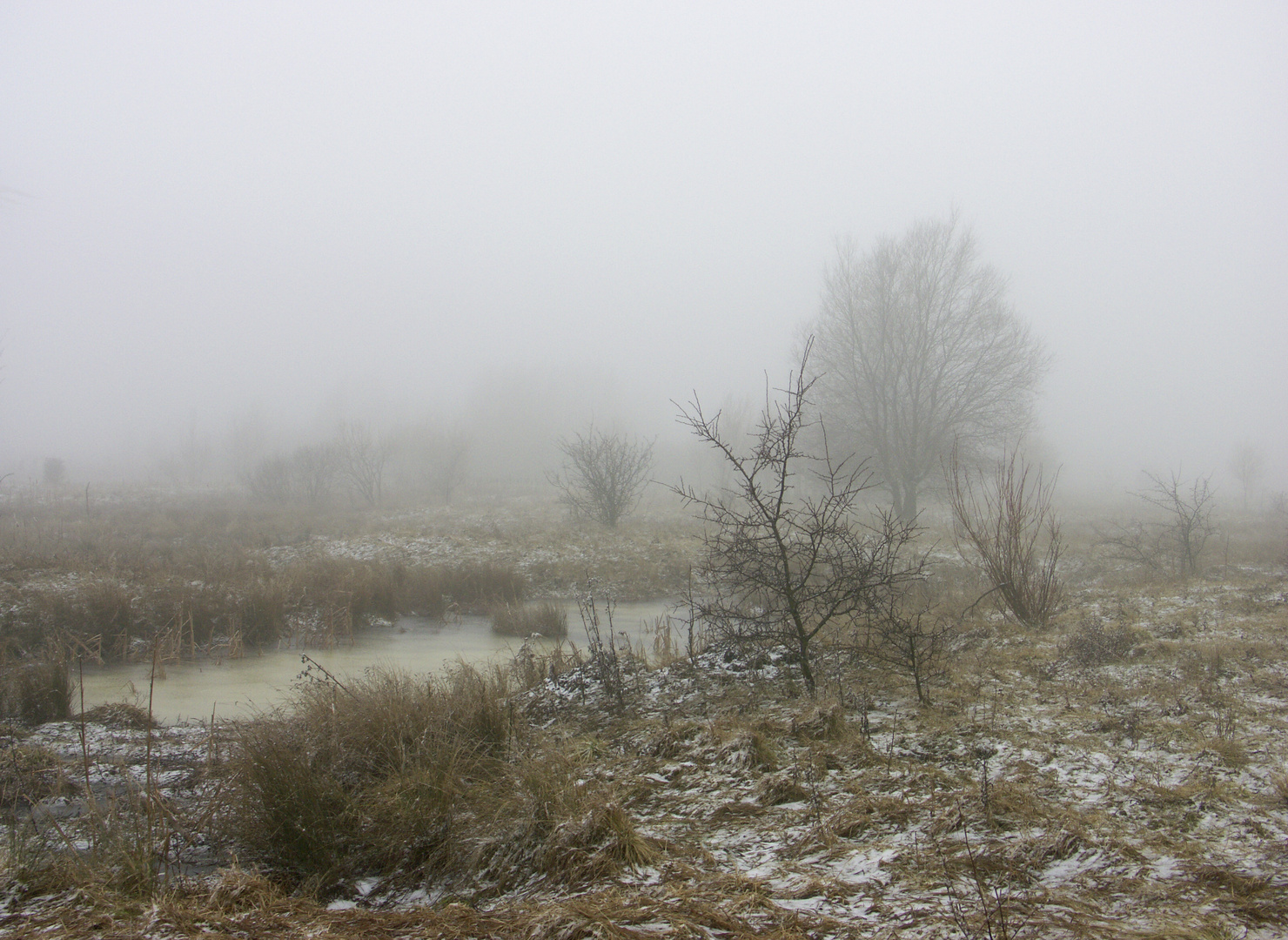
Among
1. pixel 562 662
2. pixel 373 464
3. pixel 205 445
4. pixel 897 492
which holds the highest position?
pixel 205 445

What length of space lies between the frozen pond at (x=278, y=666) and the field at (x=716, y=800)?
1.03m

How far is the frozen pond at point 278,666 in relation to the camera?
27.0ft

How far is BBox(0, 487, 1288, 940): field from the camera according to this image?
2773 mm

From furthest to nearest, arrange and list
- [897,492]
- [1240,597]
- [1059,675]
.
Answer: [897,492]
[1240,597]
[1059,675]

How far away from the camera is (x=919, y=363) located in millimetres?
19766

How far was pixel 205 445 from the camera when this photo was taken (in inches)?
2295

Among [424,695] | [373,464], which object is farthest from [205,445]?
[424,695]

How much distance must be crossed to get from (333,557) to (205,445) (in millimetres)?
50893

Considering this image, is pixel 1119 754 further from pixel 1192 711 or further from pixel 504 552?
pixel 504 552

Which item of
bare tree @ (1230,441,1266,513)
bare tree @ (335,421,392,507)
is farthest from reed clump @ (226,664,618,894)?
bare tree @ (1230,441,1266,513)

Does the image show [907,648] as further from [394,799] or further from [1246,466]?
[1246,466]

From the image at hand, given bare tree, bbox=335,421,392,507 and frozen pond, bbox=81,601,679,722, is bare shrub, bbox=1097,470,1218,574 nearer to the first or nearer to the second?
frozen pond, bbox=81,601,679,722

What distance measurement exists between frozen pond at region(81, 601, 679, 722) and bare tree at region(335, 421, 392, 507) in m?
21.2

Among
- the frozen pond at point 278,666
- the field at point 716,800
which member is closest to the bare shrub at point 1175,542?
the field at point 716,800
